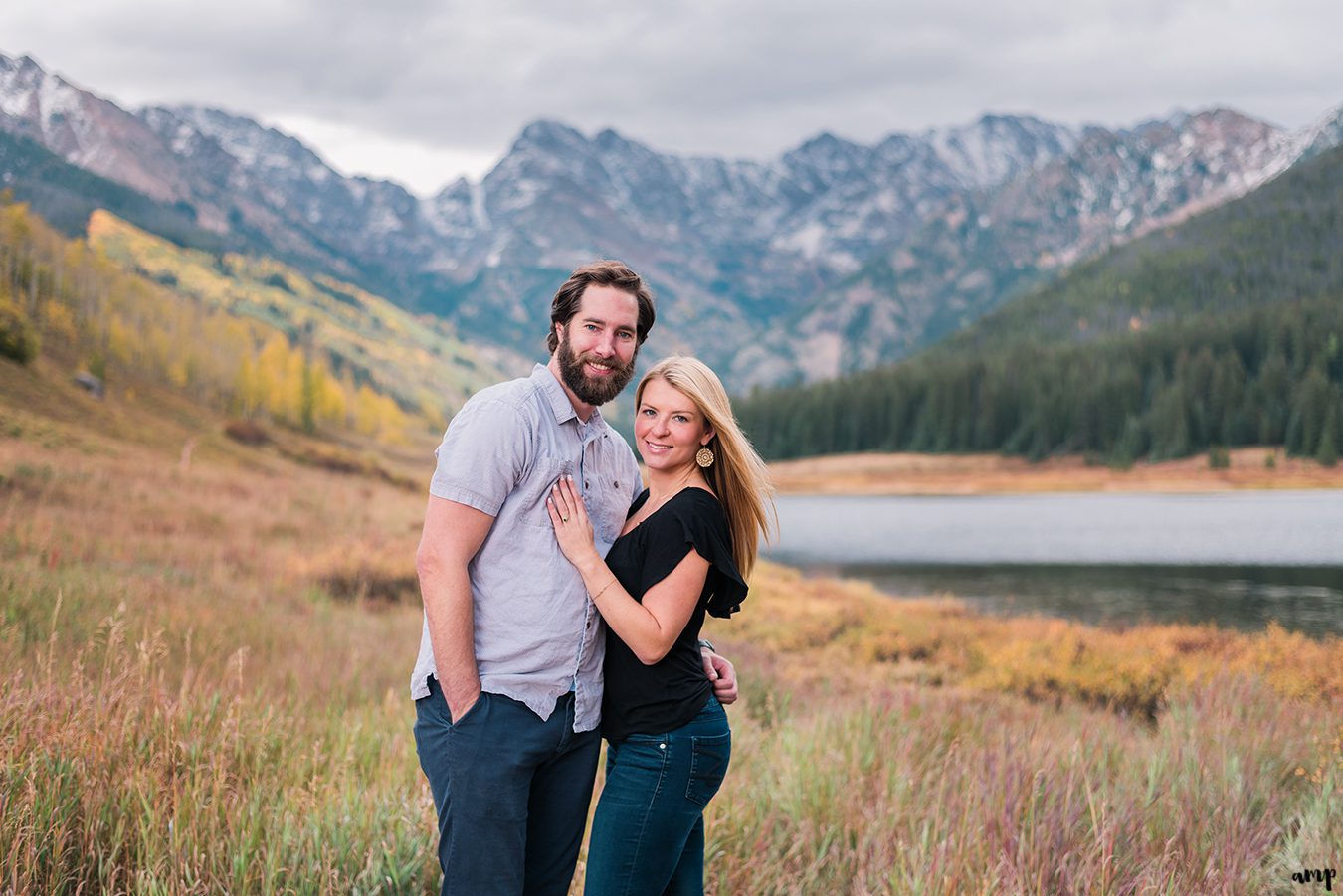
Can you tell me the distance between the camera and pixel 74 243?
261 feet

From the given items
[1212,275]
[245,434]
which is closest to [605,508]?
[245,434]

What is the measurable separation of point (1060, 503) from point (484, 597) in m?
70.0

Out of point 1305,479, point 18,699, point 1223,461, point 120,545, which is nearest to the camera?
point 18,699

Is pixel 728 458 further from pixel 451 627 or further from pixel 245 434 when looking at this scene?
A: pixel 245 434

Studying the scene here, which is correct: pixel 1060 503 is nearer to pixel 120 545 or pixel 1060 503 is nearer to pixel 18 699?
pixel 120 545

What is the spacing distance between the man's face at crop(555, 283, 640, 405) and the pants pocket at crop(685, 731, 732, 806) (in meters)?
1.17

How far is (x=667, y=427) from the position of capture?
2988 millimetres

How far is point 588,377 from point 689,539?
636mm

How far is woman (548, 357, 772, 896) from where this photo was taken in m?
2.76

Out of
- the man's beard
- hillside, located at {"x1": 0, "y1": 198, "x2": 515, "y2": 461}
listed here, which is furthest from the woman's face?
hillside, located at {"x1": 0, "y1": 198, "x2": 515, "y2": 461}

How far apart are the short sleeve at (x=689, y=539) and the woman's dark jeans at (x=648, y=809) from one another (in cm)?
47

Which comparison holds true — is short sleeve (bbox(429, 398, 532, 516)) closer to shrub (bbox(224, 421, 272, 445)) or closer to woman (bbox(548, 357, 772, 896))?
woman (bbox(548, 357, 772, 896))

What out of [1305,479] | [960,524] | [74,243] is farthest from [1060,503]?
[74,243]

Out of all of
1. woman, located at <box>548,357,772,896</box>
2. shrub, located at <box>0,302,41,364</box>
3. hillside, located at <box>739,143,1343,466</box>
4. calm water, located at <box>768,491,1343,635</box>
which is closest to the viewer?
woman, located at <box>548,357,772,896</box>
